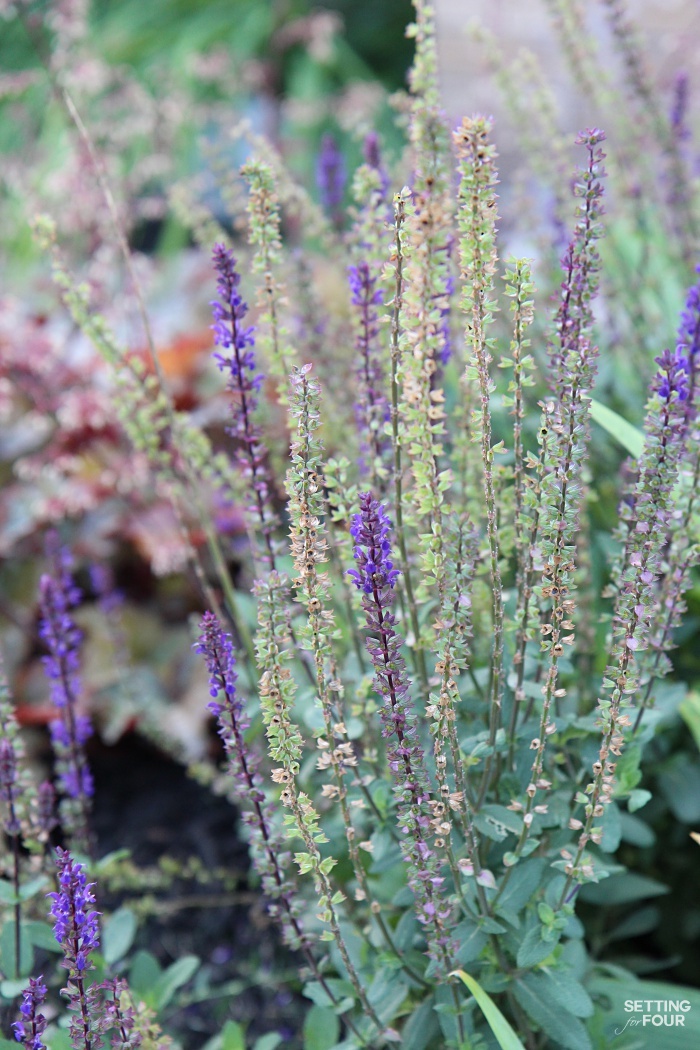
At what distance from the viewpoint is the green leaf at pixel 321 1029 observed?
67.2 inches

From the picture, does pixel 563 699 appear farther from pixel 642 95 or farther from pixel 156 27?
pixel 156 27

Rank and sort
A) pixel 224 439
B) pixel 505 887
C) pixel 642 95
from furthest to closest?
pixel 224 439
pixel 642 95
pixel 505 887

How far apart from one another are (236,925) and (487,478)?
2.03 metres

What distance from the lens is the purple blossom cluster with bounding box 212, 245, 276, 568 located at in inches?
55.9

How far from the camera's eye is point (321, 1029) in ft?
5.65

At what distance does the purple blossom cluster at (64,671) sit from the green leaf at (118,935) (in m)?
0.25

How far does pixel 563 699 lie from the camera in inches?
74.9

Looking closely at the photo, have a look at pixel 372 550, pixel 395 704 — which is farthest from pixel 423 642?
pixel 372 550

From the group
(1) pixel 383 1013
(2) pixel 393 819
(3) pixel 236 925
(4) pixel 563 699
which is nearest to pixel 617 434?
(4) pixel 563 699

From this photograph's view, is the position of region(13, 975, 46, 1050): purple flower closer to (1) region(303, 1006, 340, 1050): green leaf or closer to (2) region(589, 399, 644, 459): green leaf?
(1) region(303, 1006, 340, 1050): green leaf

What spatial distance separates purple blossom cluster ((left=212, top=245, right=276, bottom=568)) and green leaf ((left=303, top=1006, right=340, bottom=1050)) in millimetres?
828

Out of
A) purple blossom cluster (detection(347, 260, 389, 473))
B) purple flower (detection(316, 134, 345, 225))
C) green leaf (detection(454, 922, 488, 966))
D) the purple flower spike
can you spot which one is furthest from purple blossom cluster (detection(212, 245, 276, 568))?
purple flower (detection(316, 134, 345, 225))

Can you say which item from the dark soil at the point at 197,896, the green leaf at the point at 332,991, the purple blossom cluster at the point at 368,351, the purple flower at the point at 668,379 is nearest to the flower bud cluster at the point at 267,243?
the purple blossom cluster at the point at 368,351

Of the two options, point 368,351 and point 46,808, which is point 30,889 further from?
point 368,351
